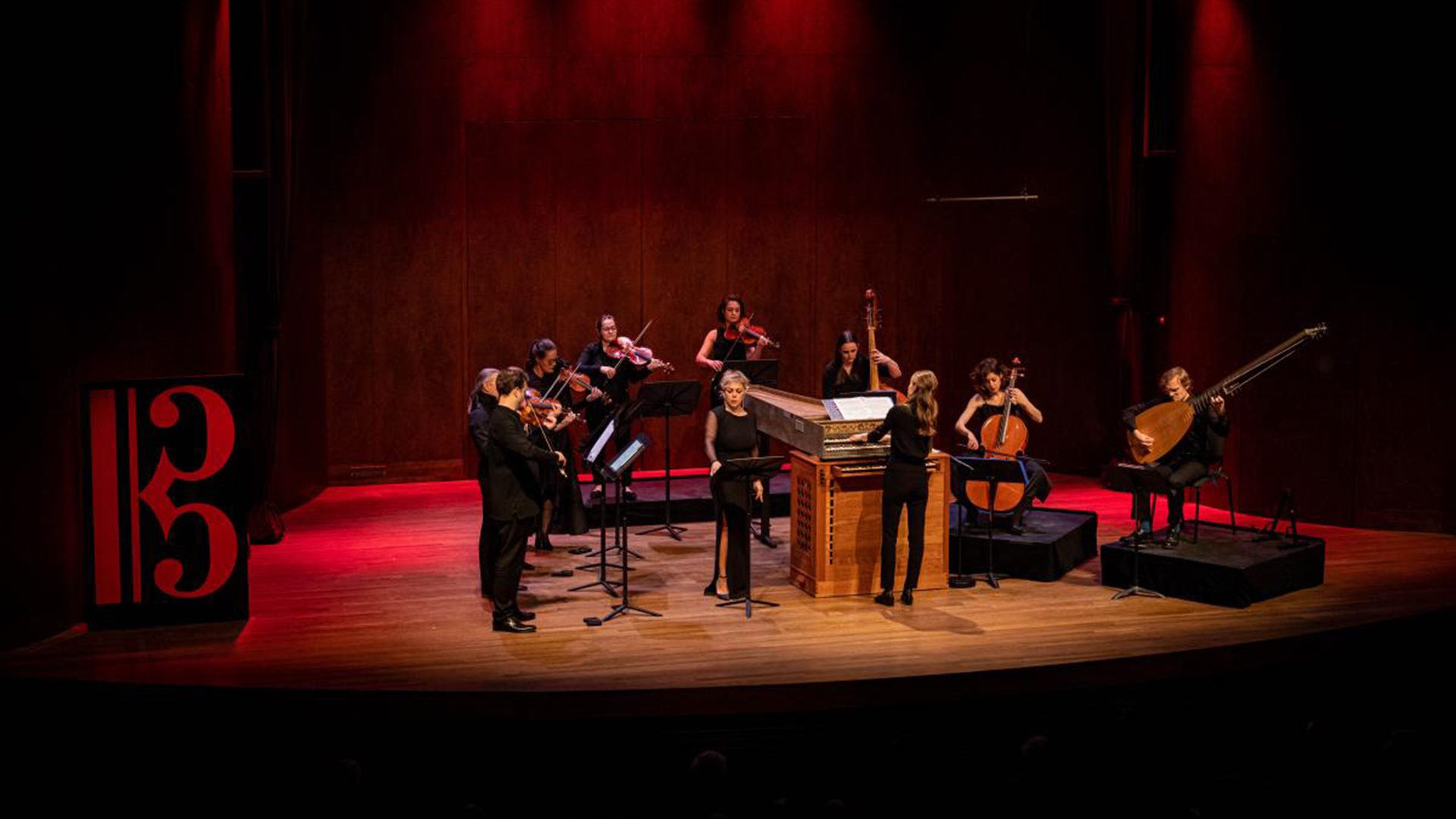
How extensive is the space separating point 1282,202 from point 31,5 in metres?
8.35

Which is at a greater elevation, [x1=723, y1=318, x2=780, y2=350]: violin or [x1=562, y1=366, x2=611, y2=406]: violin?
[x1=723, y1=318, x2=780, y2=350]: violin

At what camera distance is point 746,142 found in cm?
1209

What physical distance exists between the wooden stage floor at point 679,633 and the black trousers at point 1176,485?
0.54 metres

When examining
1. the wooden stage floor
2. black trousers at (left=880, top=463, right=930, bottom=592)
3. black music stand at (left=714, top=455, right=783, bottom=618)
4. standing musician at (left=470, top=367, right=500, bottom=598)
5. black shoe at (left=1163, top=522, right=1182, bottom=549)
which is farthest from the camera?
black shoe at (left=1163, top=522, right=1182, bottom=549)

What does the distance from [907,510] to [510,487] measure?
2316mm

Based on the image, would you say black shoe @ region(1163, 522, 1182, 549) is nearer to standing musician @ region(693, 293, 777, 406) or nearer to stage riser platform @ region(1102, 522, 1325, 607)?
stage riser platform @ region(1102, 522, 1325, 607)

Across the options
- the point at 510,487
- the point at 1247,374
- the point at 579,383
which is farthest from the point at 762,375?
the point at 1247,374

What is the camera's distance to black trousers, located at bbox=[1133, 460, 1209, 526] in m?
8.17

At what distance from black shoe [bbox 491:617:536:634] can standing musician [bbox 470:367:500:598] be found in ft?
1.92

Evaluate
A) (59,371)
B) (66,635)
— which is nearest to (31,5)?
(59,371)

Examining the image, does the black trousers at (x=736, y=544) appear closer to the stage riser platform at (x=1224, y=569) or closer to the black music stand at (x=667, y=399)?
the black music stand at (x=667, y=399)

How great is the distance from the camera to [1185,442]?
8.40m

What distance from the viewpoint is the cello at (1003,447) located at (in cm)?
864

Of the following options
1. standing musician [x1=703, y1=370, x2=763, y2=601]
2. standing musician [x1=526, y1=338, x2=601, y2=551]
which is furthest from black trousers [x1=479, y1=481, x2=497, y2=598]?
standing musician [x1=703, y1=370, x2=763, y2=601]
